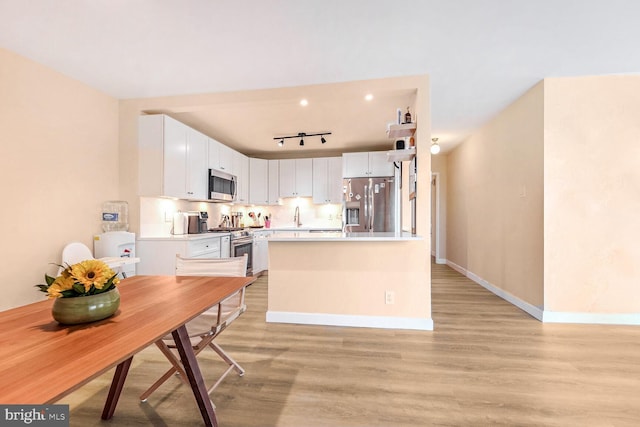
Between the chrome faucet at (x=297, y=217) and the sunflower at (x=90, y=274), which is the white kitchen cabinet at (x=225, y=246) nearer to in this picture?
the chrome faucet at (x=297, y=217)

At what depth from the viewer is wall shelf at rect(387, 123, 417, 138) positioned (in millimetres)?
2896

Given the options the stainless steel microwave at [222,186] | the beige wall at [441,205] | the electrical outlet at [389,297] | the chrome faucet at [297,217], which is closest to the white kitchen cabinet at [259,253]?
the stainless steel microwave at [222,186]

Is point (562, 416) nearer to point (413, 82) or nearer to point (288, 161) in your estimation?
point (413, 82)

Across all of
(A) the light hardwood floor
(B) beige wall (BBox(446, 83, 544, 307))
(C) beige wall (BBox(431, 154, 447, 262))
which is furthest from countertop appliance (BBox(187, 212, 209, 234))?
(C) beige wall (BBox(431, 154, 447, 262))

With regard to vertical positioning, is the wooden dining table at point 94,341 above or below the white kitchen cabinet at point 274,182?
A: below

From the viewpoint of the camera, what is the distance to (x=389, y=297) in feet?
9.42

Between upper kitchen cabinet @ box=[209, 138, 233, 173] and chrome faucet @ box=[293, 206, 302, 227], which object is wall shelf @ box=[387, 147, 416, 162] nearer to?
upper kitchen cabinet @ box=[209, 138, 233, 173]

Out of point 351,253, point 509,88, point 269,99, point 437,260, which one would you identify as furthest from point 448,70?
point 437,260

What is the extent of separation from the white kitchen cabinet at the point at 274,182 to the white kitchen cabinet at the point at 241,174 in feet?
1.66

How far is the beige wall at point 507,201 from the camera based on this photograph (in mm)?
3133

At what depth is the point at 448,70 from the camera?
2.77m

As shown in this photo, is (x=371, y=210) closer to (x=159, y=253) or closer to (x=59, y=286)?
(x=159, y=253)

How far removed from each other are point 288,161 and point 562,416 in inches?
206

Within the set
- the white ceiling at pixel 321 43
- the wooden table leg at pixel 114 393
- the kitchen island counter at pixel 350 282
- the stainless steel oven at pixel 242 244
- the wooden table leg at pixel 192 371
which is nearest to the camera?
the wooden table leg at pixel 192 371
